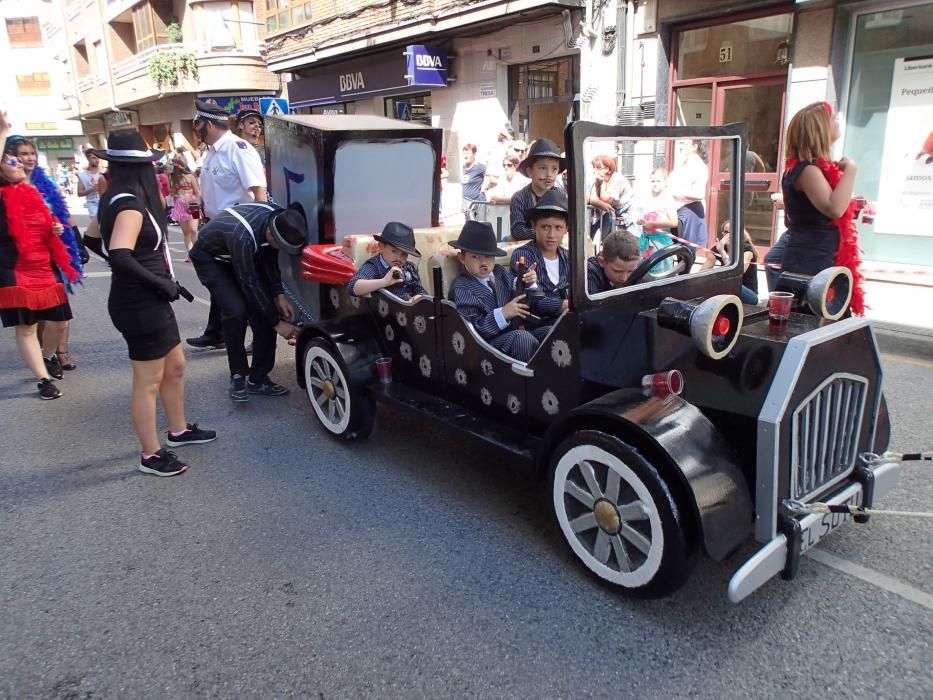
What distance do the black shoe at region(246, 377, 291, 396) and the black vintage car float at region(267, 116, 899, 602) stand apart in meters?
1.75

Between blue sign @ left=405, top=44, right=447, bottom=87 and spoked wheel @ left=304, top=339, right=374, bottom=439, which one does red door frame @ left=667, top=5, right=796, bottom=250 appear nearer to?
blue sign @ left=405, top=44, right=447, bottom=87

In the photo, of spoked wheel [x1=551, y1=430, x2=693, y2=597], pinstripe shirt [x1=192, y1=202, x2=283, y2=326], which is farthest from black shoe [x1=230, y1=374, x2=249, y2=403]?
spoked wheel [x1=551, y1=430, x2=693, y2=597]

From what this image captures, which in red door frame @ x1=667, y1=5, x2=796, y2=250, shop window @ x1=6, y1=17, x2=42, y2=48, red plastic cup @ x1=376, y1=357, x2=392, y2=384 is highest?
shop window @ x1=6, y1=17, x2=42, y2=48

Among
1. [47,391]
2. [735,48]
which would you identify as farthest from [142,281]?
[735,48]

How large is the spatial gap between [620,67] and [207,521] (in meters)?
9.70

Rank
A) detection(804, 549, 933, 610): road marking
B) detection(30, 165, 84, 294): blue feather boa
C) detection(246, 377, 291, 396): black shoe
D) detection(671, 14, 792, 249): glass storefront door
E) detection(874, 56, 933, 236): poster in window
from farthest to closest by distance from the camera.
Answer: detection(671, 14, 792, 249): glass storefront door, detection(874, 56, 933, 236): poster in window, detection(30, 165, 84, 294): blue feather boa, detection(246, 377, 291, 396): black shoe, detection(804, 549, 933, 610): road marking

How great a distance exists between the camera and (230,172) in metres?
5.68

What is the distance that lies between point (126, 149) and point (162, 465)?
1.65 meters

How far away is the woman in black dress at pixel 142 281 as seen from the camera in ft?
11.1

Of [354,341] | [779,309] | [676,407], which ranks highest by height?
[779,309]

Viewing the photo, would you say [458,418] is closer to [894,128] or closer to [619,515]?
[619,515]

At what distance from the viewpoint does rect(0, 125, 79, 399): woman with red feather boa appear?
495 cm

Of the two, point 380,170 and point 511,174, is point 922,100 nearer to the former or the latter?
point 511,174

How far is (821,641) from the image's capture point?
2.31 m
